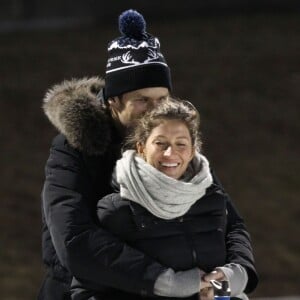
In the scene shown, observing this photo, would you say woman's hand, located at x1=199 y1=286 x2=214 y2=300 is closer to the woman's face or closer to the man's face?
the woman's face

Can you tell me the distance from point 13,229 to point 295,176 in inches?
107

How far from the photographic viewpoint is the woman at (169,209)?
10.7ft

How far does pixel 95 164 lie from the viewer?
3.47m

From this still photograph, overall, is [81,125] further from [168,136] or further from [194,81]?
[194,81]

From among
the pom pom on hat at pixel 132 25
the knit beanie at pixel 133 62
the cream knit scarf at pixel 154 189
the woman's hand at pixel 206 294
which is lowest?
the woman's hand at pixel 206 294

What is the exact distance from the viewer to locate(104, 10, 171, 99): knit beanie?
11.7 ft

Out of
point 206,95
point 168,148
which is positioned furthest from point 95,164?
point 206,95

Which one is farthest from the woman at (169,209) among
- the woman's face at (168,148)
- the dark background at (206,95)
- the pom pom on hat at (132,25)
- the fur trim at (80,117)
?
the dark background at (206,95)

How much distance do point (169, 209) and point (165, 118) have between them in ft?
0.92

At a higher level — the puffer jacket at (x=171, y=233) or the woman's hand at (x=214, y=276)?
the puffer jacket at (x=171, y=233)

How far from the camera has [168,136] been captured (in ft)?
10.8

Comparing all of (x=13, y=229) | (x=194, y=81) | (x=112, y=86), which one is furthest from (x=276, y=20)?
(x=112, y=86)

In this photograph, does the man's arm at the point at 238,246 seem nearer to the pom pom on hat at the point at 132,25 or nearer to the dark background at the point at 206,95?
the pom pom on hat at the point at 132,25

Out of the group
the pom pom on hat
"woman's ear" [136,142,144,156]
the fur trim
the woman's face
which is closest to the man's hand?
the woman's face
